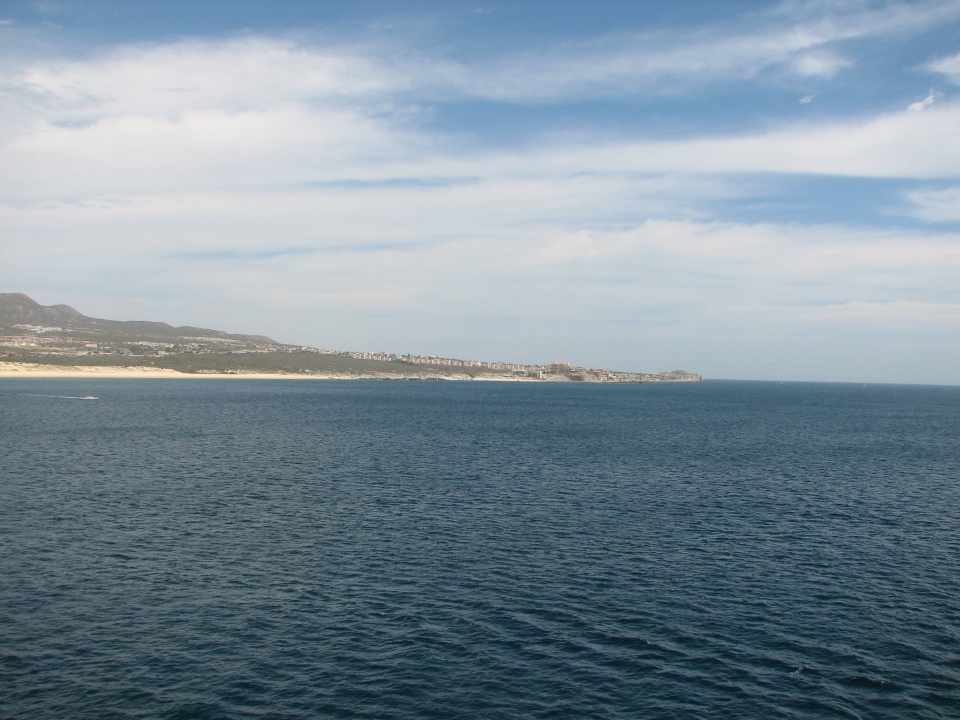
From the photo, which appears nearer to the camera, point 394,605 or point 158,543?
Answer: point 394,605

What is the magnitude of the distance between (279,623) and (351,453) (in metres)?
63.3

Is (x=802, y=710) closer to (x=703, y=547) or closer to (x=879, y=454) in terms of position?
(x=703, y=547)

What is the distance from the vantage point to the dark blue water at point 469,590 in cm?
3041

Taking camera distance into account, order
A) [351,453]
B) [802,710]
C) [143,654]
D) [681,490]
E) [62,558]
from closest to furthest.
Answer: [802,710] → [143,654] → [62,558] → [681,490] → [351,453]

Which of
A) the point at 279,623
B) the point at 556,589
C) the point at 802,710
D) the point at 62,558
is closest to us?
the point at 802,710

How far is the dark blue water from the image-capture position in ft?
99.8

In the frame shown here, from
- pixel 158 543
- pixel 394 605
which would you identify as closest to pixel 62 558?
pixel 158 543

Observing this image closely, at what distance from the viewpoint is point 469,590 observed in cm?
4188

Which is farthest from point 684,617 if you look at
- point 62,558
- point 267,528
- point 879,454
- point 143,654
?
point 879,454

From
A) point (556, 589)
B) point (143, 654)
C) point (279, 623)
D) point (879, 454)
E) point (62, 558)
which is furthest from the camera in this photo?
point (879, 454)

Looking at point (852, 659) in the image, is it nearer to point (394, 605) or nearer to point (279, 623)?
point (394, 605)

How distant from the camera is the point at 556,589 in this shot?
42.3 meters

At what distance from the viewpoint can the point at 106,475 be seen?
75000mm

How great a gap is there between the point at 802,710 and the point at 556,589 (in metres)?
15.6
